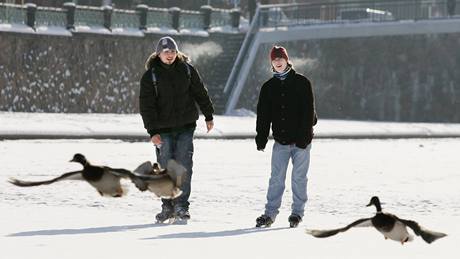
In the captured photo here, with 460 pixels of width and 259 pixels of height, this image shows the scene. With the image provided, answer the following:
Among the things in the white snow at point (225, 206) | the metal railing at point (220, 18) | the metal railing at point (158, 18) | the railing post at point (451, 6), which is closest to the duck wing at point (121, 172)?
the white snow at point (225, 206)

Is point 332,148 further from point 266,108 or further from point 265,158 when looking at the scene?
point 266,108

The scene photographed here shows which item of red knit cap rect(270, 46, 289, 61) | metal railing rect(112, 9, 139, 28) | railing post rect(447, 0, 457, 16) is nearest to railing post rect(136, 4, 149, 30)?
metal railing rect(112, 9, 139, 28)

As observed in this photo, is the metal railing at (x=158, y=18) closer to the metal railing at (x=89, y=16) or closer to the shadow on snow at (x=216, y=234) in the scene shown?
the metal railing at (x=89, y=16)

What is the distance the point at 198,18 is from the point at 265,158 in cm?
2654

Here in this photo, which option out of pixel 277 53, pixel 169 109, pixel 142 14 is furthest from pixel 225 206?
pixel 142 14

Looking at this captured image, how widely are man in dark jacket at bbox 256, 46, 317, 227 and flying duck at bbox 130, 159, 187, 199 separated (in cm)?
393

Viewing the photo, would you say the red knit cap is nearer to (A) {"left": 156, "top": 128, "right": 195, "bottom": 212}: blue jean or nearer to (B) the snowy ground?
(A) {"left": 156, "top": 128, "right": 195, "bottom": 212}: blue jean

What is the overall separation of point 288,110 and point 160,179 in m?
4.30

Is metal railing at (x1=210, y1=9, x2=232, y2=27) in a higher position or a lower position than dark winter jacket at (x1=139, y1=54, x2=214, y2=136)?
lower

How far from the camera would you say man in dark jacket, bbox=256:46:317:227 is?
10406mm

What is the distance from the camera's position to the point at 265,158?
2186cm

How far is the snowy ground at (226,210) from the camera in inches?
339

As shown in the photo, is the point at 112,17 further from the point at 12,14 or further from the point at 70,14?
the point at 12,14

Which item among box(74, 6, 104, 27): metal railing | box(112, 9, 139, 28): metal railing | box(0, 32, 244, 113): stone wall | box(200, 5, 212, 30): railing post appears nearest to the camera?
box(0, 32, 244, 113): stone wall
